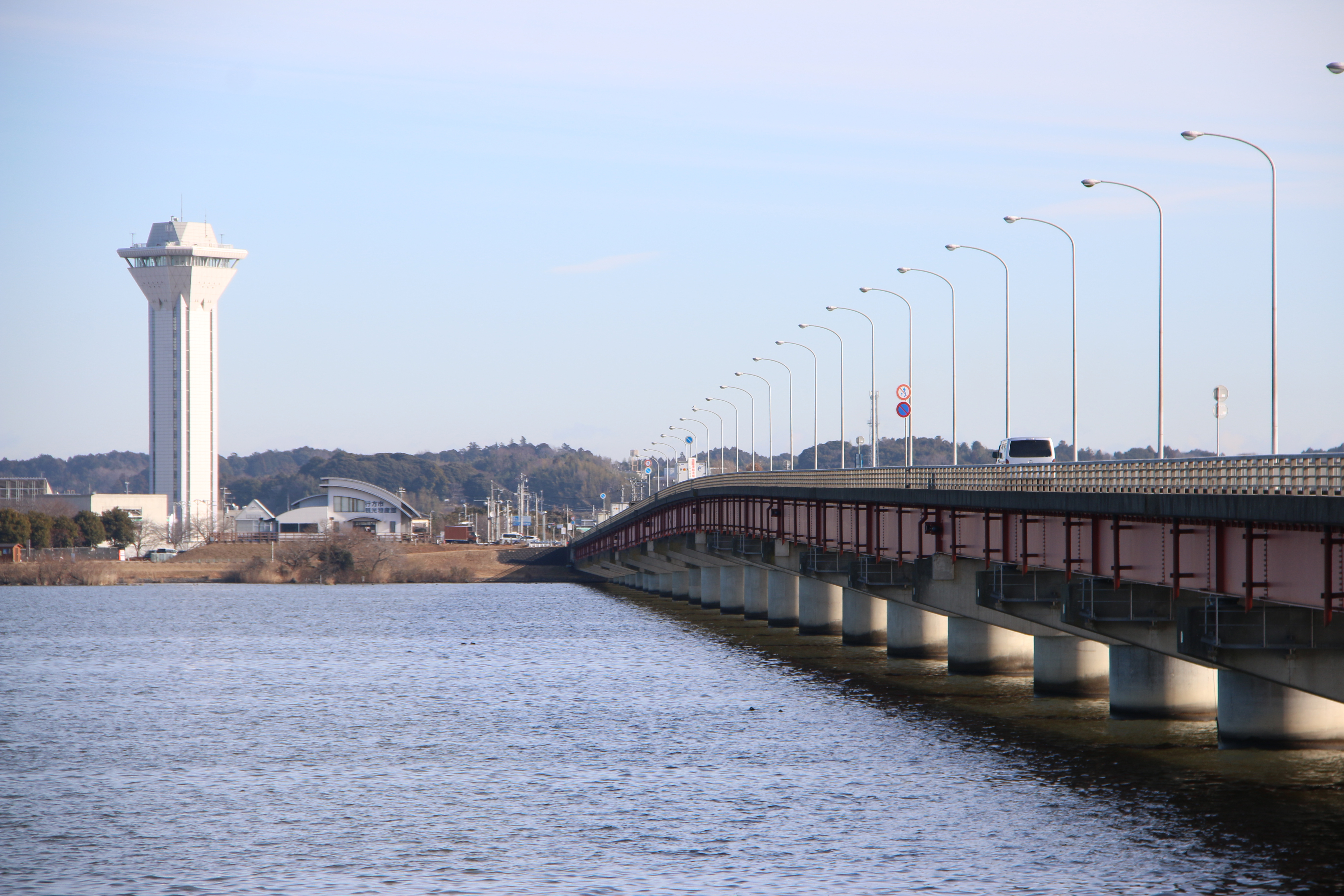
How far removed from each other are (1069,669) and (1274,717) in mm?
14465

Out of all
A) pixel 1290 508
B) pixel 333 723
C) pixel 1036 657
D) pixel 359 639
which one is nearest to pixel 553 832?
pixel 1290 508

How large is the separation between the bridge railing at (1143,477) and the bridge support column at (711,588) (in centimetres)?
5569

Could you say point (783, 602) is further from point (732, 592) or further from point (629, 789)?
point (629, 789)

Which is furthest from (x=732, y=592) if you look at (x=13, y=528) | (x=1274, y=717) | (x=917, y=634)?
(x=13, y=528)

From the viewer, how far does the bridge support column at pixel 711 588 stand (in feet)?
398

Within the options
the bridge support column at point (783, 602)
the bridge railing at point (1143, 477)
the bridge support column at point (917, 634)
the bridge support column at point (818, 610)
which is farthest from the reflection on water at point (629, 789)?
the bridge support column at point (783, 602)

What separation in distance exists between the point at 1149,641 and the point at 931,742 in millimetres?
7769

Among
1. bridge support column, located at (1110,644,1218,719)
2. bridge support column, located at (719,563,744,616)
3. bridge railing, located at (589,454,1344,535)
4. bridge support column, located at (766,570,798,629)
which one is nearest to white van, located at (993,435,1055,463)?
bridge railing, located at (589,454,1344,535)

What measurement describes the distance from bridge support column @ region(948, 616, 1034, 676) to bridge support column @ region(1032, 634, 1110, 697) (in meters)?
7.43

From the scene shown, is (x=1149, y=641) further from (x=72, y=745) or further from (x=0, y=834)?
(x=72, y=745)

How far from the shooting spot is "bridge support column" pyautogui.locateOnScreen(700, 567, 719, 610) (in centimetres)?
12125

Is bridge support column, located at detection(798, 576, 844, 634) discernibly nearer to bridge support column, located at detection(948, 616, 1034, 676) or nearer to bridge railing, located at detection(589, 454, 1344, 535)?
bridge railing, located at detection(589, 454, 1344, 535)

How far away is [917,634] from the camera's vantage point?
224 ft

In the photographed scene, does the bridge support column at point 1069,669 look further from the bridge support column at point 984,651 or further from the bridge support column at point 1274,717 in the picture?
the bridge support column at point 1274,717
